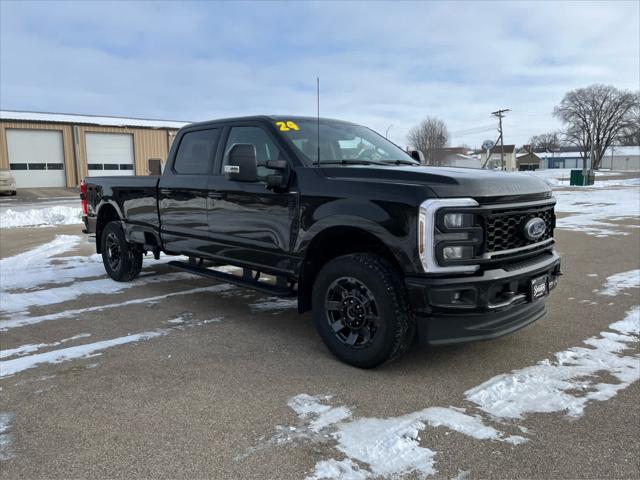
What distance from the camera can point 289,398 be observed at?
3334 mm

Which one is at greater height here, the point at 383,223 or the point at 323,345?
the point at 383,223

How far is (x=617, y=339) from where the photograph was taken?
14.3 feet

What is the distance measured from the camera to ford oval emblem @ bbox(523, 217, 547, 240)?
3.69 meters

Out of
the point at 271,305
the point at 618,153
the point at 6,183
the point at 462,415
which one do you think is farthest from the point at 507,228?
the point at 618,153

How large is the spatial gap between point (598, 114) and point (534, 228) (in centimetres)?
8374

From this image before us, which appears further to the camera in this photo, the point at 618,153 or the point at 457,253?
the point at 618,153

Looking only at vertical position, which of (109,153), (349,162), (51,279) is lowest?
(51,279)

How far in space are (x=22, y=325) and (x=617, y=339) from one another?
17.8 ft

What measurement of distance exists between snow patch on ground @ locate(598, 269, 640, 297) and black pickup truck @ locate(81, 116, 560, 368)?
2363mm

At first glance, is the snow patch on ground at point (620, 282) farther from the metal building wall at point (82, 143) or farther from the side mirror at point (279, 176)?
the metal building wall at point (82, 143)

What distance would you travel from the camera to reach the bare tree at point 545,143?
125312 mm

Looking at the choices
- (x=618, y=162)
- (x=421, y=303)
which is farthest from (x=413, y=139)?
(x=421, y=303)

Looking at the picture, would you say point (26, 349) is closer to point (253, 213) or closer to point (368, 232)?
point (253, 213)

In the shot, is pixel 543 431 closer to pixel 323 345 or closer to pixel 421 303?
pixel 421 303
